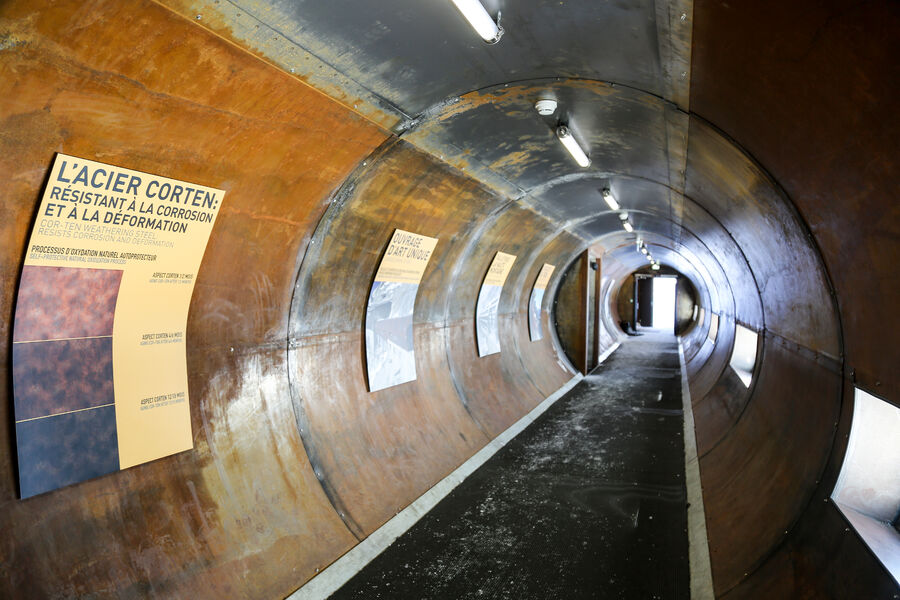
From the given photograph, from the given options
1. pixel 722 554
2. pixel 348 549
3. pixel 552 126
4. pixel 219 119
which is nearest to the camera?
pixel 219 119

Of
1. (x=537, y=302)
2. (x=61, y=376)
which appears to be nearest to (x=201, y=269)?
(x=61, y=376)

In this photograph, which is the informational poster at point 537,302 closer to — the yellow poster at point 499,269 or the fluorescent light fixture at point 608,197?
the yellow poster at point 499,269

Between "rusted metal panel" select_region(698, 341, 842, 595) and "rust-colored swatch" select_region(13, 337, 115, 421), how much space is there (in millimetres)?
4205

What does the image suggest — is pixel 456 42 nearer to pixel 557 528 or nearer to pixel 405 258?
pixel 405 258

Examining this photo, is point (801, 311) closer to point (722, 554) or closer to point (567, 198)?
point (722, 554)

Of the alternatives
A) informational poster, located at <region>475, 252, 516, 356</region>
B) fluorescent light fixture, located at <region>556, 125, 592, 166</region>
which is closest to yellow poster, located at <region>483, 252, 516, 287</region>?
informational poster, located at <region>475, 252, 516, 356</region>

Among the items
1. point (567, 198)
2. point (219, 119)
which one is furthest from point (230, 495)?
point (567, 198)

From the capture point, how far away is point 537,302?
1335 cm

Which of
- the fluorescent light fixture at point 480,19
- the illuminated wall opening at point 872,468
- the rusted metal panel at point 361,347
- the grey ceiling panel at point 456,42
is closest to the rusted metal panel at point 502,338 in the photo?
the rusted metal panel at point 361,347

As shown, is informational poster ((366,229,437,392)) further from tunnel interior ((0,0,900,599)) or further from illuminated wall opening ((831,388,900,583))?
illuminated wall opening ((831,388,900,583))

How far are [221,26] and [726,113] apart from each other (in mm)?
3014

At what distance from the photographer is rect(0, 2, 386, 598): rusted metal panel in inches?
104

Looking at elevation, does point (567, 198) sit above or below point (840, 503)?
above

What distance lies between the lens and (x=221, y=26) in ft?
9.40
